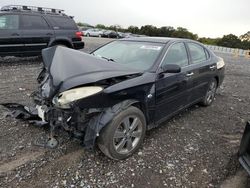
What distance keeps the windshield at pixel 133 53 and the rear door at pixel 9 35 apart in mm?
4934

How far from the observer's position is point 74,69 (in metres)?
2.94

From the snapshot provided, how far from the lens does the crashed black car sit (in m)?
2.74

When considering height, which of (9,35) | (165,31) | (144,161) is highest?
(165,31)

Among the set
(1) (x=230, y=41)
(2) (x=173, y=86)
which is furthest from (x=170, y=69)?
(1) (x=230, y=41)

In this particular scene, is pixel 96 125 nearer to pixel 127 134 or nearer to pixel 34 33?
pixel 127 134

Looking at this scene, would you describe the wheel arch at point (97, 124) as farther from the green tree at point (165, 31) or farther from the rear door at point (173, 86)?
the green tree at point (165, 31)

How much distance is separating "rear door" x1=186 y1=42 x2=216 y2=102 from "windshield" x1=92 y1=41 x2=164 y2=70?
0.88 meters

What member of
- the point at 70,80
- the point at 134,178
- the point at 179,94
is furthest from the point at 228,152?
the point at 70,80

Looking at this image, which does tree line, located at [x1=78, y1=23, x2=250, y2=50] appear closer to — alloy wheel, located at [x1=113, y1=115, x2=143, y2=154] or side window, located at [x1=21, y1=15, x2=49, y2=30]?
side window, located at [x1=21, y1=15, x2=49, y2=30]

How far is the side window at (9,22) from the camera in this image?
7953 millimetres

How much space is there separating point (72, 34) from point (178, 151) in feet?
24.3

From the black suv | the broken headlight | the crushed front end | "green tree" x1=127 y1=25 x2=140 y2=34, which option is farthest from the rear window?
"green tree" x1=127 y1=25 x2=140 y2=34

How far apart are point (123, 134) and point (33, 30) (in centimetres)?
699

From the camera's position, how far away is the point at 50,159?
309 centimetres
